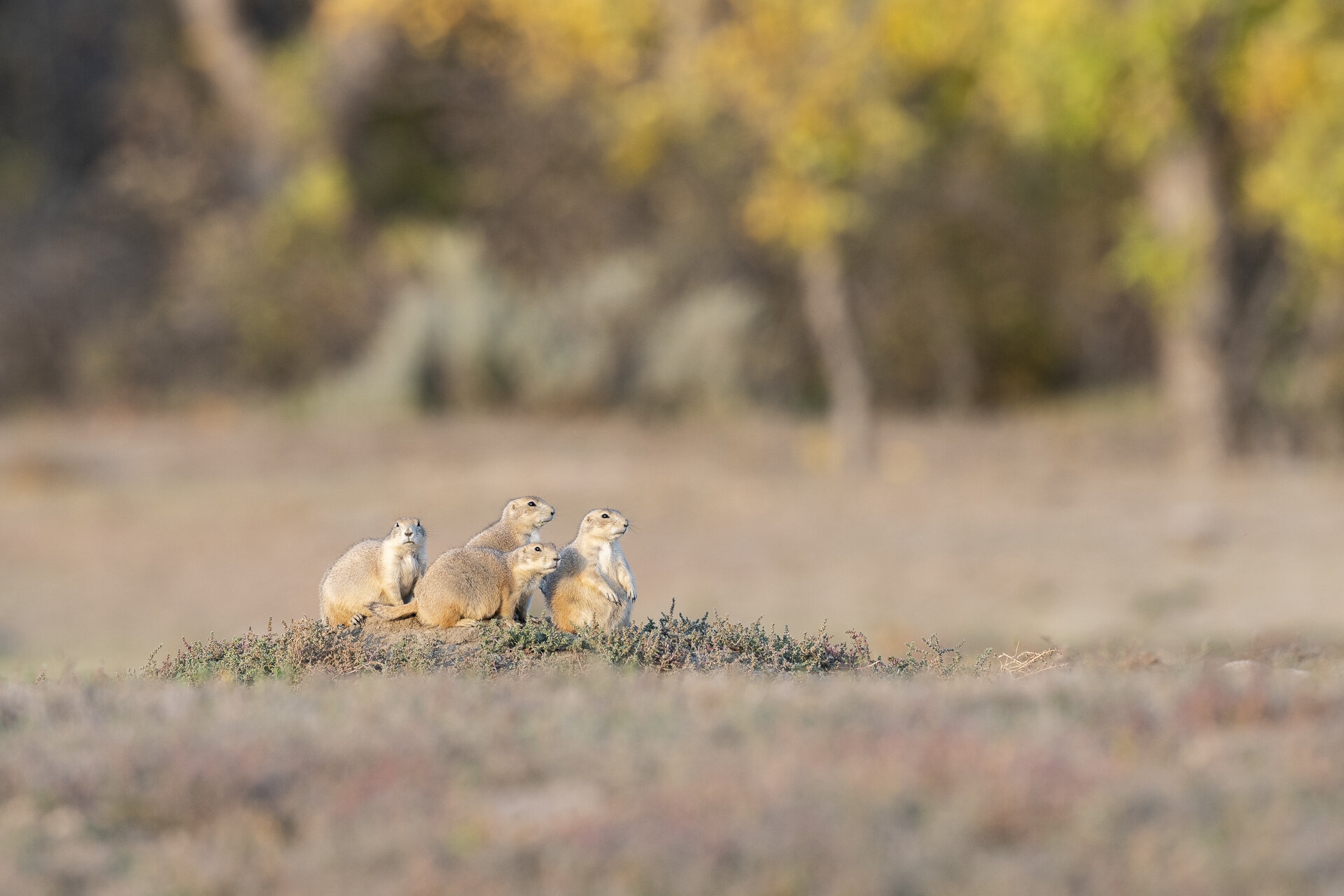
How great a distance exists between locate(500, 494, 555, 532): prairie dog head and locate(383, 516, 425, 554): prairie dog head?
0.52 meters

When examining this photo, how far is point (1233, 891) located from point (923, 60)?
15971mm

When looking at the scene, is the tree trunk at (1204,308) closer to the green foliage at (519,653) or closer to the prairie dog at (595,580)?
the green foliage at (519,653)

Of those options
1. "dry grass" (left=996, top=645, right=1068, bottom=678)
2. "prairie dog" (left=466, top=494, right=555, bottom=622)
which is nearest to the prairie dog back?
"prairie dog" (left=466, top=494, right=555, bottom=622)

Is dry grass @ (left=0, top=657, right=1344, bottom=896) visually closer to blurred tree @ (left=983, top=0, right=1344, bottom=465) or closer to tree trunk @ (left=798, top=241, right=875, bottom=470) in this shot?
blurred tree @ (left=983, top=0, right=1344, bottom=465)

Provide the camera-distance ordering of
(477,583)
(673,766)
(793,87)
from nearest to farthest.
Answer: (673,766) → (477,583) → (793,87)

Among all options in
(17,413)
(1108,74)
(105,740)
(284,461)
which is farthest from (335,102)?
(105,740)

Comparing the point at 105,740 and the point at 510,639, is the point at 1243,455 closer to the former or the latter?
the point at 510,639

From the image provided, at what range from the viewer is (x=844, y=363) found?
63.1 feet

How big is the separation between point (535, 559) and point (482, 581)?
0.24m

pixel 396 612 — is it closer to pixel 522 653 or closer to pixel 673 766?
pixel 522 653

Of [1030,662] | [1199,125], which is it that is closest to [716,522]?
[1199,125]

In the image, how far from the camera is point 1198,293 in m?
19.6

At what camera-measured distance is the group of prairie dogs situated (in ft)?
21.7

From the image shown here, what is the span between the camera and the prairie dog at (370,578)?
22.1ft
